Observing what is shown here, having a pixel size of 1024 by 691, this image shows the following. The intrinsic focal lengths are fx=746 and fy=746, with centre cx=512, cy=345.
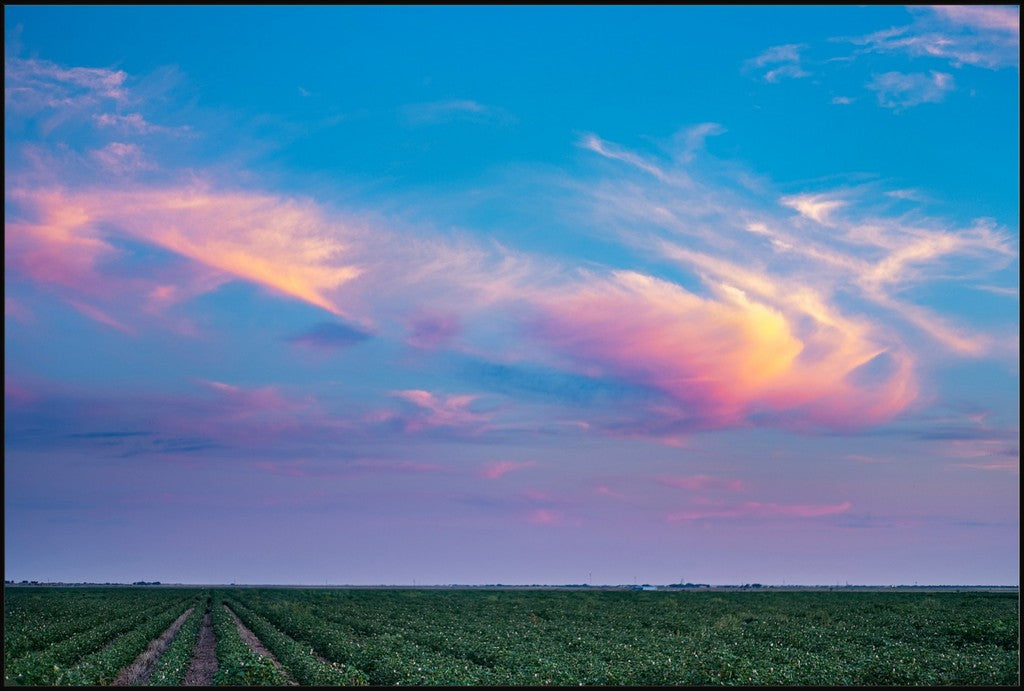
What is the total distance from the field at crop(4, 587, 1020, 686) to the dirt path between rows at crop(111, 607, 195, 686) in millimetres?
120

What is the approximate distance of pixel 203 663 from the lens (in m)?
35.0

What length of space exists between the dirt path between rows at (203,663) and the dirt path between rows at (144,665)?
1.59 metres

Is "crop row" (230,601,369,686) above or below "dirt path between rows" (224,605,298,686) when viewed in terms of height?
above

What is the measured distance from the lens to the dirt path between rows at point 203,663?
29.5 meters

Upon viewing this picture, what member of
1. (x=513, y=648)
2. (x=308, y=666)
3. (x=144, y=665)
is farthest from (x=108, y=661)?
(x=513, y=648)

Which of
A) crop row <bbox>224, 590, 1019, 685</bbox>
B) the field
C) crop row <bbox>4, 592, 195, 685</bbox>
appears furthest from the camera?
crop row <bbox>224, 590, 1019, 685</bbox>

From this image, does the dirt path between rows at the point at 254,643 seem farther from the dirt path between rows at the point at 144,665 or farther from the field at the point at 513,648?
the dirt path between rows at the point at 144,665

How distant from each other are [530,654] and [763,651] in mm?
11370

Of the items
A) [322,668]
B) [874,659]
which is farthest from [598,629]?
[322,668]

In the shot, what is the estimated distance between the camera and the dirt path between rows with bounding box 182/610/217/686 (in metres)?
29.5

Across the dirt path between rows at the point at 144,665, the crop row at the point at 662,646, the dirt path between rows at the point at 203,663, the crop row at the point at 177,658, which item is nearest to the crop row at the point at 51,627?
the dirt path between rows at the point at 144,665

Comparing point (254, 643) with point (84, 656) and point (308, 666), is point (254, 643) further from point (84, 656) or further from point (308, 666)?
point (308, 666)

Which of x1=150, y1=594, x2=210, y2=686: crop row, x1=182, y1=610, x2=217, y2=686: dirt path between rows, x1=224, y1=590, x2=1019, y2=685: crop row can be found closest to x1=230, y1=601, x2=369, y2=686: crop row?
x1=224, y1=590, x2=1019, y2=685: crop row

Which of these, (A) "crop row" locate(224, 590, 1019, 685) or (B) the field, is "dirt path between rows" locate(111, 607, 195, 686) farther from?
(A) "crop row" locate(224, 590, 1019, 685)
